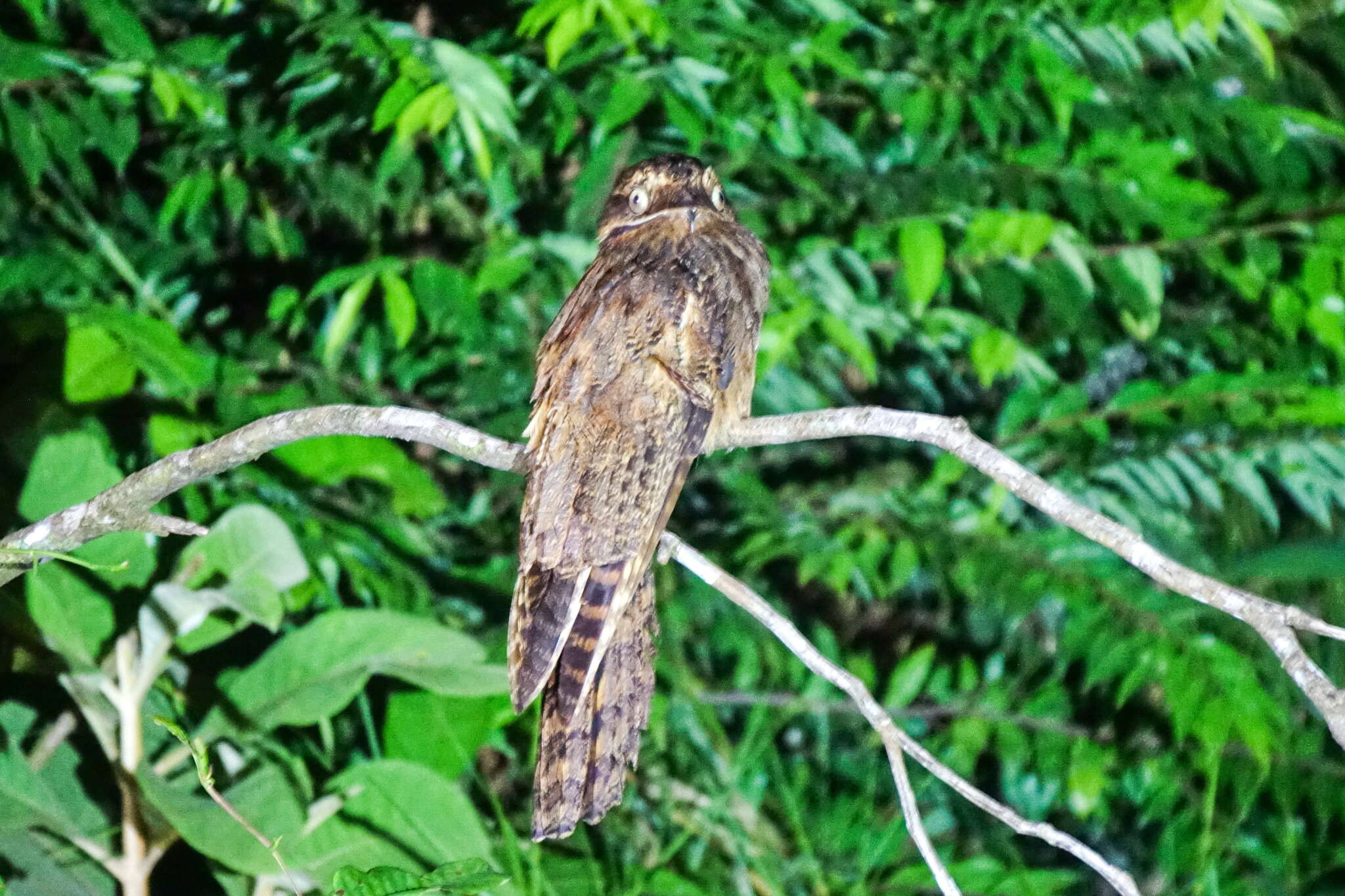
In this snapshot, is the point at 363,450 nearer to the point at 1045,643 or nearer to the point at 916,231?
the point at 916,231

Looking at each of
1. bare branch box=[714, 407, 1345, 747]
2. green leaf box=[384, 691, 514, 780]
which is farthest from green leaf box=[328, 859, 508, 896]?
green leaf box=[384, 691, 514, 780]

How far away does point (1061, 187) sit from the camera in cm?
289

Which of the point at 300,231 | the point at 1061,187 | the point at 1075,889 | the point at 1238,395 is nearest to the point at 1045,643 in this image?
the point at 1075,889

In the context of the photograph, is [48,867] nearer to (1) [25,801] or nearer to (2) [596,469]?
(1) [25,801]

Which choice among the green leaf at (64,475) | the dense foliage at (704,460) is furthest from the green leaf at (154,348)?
the green leaf at (64,475)

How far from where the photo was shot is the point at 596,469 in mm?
1651

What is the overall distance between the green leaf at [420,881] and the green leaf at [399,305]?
119cm

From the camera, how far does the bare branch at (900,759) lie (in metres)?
1.41

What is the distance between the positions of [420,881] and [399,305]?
1337 millimetres

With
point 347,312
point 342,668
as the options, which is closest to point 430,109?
point 347,312

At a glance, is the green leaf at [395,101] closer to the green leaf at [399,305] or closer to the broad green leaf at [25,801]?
the green leaf at [399,305]

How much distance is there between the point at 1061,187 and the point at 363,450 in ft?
5.42

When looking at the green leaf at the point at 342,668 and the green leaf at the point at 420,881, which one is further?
the green leaf at the point at 342,668

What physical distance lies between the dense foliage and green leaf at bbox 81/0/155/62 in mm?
15
